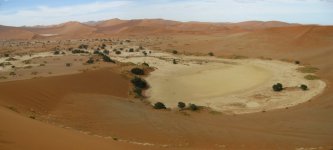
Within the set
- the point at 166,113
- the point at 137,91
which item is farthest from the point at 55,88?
the point at 166,113

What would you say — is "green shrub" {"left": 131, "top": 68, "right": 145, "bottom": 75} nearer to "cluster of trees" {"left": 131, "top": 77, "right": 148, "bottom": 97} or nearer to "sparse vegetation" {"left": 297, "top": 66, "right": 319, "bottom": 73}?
"cluster of trees" {"left": 131, "top": 77, "right": 148, "bottom": 97}

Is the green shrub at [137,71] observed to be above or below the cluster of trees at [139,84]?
above

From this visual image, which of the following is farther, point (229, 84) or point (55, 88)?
point (229, 84)

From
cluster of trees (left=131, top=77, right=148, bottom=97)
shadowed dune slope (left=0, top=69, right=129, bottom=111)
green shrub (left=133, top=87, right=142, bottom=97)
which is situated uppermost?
shadowed dune slope (left=0, top=69, right=129, bottom=111)

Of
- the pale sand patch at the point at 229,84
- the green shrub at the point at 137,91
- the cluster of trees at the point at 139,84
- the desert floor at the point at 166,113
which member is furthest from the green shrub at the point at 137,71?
the green shrub at the point at 137,91

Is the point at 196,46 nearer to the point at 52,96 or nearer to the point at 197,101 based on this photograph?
the point at 197,101

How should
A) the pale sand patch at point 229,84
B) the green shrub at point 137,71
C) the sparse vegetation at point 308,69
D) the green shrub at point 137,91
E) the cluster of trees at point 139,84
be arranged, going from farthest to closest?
the sparse vegetation at point 308,69
the green shrub at point 137,71
the cluster of trees at point 139,84
the green shrub at point 137,91
the pale sand patch at point 229,84

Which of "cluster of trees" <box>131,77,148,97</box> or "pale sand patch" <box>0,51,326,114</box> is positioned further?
"cluster of trees" <box>131,77,148,97</box>

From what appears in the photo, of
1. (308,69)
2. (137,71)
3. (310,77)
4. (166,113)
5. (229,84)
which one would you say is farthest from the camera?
(308,69)

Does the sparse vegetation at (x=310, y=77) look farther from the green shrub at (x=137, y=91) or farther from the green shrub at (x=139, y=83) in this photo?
the green shrub at (x=137, y=91)

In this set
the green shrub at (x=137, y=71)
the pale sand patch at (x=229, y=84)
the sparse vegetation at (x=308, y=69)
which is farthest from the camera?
the sparse vegetation at (x=308, y=69)

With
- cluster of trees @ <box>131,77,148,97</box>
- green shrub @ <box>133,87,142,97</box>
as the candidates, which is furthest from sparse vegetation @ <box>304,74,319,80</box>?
green shrub @ <box>133,87,142,97</box>

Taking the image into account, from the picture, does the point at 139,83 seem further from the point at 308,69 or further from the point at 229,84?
the point at 308,69
